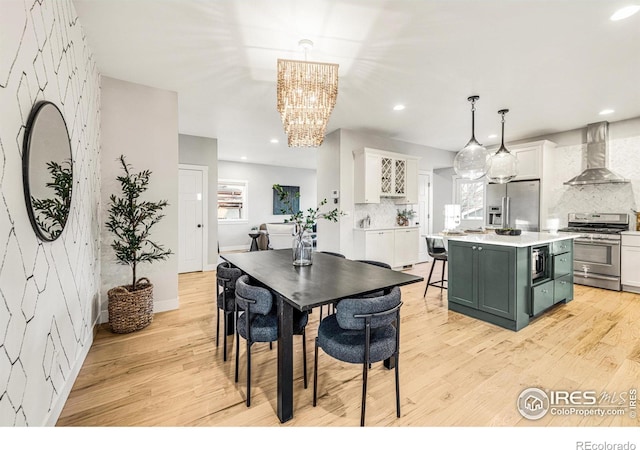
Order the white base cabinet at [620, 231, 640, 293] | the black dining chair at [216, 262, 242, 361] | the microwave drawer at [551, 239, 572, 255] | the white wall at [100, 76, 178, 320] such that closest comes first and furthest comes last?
the black dining chair at [216, 262, 242, 361]
the white wall at [100, 76, 178, 320]
the microwave drawer at [551, 239, 572, 255]
the white base cabinet at [620, 231, 640, 293]

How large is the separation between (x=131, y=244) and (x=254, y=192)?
5.90 meters

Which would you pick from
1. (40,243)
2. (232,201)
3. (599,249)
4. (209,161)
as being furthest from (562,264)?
(232,201)

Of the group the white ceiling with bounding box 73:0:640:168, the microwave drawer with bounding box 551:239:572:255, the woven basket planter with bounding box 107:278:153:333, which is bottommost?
the woven basket planter with bounding box 107:278:153:333

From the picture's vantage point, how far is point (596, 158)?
4.70 meters

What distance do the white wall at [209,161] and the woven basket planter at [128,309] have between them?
2.78 metres

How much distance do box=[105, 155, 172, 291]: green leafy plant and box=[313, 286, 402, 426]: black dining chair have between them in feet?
7.37

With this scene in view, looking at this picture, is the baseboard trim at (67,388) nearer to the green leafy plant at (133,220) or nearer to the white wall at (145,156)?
the green leafy plant at (133,220)

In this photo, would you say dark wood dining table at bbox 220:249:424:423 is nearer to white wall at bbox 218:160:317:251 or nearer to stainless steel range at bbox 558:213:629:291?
stainless steel range at bbox 558:213:629:291

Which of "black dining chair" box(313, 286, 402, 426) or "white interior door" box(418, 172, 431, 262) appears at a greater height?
"white interior door" box(418, 172, 431, 262)

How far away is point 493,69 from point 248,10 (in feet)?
8.07

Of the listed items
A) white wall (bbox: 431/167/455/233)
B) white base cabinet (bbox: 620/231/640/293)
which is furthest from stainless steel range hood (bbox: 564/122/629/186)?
white wall (bbox: 431/167/455/233)

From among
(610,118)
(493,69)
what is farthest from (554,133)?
(493,69)

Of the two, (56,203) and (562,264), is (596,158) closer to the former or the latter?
(562,264)

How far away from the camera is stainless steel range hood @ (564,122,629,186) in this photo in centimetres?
455
